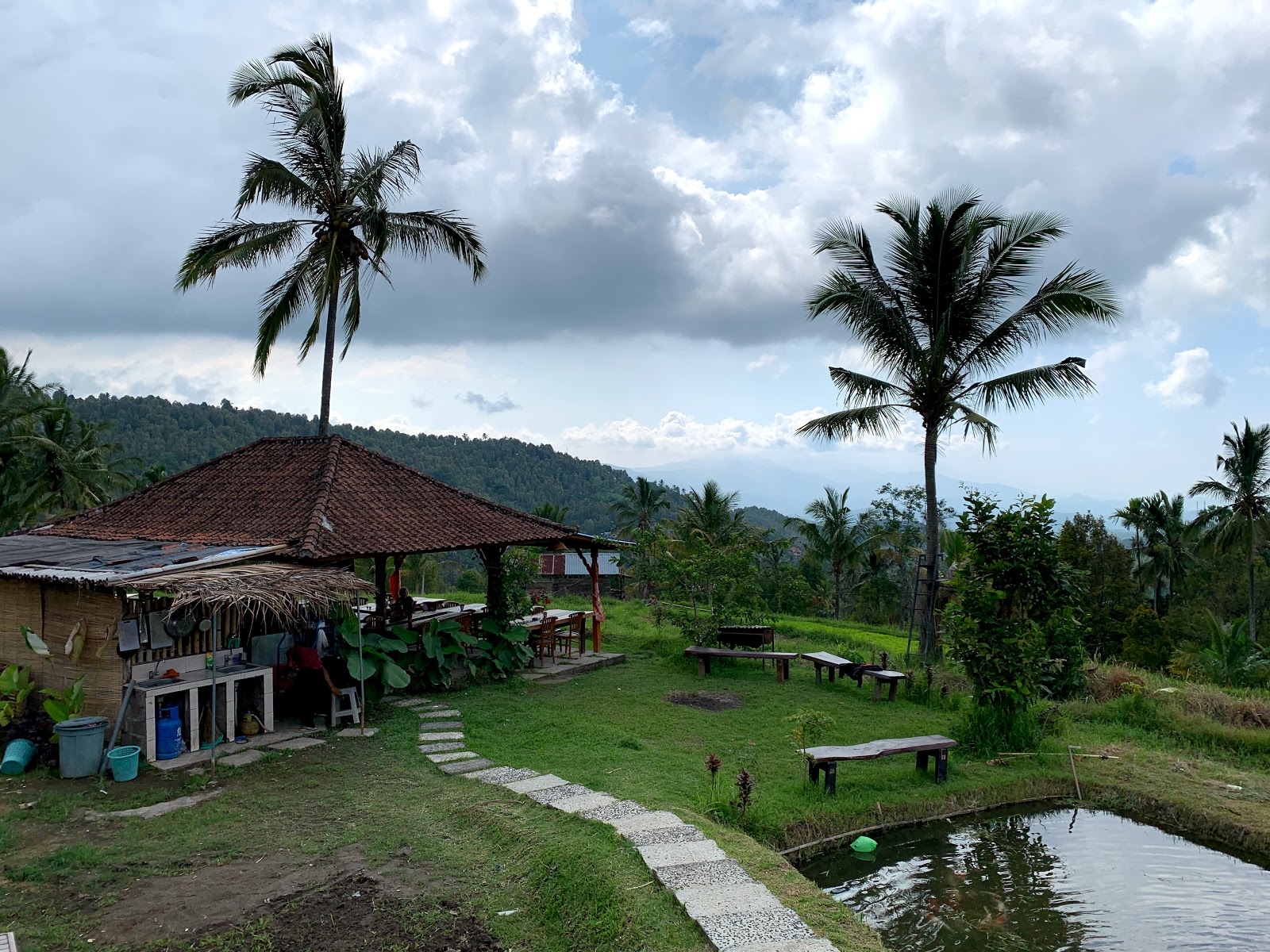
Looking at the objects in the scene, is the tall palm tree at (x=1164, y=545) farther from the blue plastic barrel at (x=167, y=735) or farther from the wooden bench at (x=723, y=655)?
the blue plastic barrel at (x=167, y=735)

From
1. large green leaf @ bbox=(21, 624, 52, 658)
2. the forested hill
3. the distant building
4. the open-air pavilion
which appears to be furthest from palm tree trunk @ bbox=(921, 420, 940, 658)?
the forested hill

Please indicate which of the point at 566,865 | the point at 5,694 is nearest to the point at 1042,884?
the point at 566,865

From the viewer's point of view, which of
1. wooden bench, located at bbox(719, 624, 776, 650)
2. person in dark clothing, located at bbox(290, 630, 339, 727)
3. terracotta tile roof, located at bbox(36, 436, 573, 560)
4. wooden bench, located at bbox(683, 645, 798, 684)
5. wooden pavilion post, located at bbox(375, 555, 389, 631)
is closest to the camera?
person in dark clothing, located at bbox(290, 630, 339, 727)

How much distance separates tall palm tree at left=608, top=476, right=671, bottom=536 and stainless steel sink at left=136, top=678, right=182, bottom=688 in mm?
35199

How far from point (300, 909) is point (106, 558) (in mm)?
6128

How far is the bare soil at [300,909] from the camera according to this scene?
4.70 m

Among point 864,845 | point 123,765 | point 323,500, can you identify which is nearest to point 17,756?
point 123,765

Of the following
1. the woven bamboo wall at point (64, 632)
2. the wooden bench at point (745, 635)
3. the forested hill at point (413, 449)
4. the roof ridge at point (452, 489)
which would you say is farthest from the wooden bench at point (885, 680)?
the forested hill at point (413, 449)

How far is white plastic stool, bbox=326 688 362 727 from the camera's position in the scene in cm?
958

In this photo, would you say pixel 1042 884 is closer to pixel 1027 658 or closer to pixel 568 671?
pixel 1027 658

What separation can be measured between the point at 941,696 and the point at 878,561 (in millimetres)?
25060

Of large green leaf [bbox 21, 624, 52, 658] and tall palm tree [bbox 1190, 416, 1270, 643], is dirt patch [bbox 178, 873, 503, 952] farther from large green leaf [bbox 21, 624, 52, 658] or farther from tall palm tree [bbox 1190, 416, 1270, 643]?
tall palm tree [bbox 1190, 416, 1270, 643]

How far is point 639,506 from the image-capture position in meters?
44.3

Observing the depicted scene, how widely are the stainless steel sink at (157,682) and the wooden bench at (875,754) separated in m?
6.43
